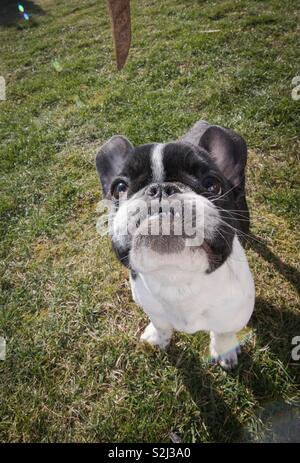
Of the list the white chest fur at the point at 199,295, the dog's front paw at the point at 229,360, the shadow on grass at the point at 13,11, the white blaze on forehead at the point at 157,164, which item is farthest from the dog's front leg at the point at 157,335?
the shadow on grass at the point at 13,11

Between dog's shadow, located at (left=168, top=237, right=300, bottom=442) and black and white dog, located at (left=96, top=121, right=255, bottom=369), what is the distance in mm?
304

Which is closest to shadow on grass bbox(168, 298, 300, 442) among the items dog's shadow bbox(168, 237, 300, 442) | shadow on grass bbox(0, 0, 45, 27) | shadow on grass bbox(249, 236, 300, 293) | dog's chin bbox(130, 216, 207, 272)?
dog's shadow bbox(168, 237, 300, 442)

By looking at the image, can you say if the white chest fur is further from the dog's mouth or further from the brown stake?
the brown stake

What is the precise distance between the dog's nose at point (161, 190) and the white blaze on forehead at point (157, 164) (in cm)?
14

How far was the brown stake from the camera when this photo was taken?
125 centimetres

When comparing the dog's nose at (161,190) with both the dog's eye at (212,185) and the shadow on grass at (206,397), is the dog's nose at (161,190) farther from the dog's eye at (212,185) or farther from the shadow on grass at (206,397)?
the shadow on grass at (206,397)

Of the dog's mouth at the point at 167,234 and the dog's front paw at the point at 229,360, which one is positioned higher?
the dog's mouth at the point at 167,234

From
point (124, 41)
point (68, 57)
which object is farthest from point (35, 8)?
point (124, 41)

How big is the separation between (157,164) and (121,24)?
0.84 m

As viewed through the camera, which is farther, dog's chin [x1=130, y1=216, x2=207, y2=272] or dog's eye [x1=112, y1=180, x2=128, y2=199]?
dog's eye [x1=112, y1=180, x2=128, y2=199]

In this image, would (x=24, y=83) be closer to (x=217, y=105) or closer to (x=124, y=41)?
(x=217, y=105)

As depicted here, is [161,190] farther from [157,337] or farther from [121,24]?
[157,337]

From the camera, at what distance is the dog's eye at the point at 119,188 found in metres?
2.23

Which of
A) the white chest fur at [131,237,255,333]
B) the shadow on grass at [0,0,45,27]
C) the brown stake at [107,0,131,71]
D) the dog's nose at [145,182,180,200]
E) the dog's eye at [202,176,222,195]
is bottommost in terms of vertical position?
the white chest fur at [131,237,255,333]
